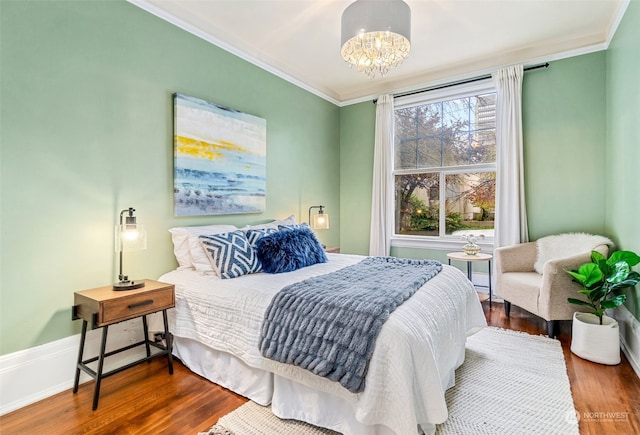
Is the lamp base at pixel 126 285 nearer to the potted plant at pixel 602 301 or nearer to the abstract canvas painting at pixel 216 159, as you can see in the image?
the abstract canvas painting at pixel 216 159

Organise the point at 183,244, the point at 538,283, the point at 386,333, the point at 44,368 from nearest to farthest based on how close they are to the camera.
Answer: the point at 386,333
the point at 44,368
the point at 183,244
the point at 538,283

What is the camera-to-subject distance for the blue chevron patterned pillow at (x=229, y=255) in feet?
8.00

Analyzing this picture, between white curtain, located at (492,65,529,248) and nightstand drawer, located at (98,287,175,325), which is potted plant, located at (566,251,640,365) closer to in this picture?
white curtain, located at (492,65,529,248)

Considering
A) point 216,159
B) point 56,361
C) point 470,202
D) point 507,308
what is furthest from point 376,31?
point 56,361

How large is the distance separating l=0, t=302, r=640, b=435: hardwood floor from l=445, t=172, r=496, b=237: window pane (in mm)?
2004

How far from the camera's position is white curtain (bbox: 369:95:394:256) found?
15.1 ft

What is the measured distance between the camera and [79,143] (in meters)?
2.24

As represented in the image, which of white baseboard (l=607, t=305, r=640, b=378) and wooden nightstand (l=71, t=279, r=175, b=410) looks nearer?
wooden nightstand (l=71, t=279, r=175, b=410)

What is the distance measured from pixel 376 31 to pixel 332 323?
2.03 meters

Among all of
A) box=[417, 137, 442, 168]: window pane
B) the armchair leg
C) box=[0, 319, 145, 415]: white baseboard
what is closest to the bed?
box=[0, 319, 145, 415]: white baseboard

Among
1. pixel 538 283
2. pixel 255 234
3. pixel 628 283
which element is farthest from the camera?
pixel 538 283

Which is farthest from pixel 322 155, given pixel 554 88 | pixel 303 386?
pixel 303 386

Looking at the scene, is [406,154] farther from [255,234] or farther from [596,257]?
[255,234]

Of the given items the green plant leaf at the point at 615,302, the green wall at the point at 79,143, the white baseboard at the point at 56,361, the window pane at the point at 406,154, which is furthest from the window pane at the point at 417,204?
the green wall at the point at 79,143
